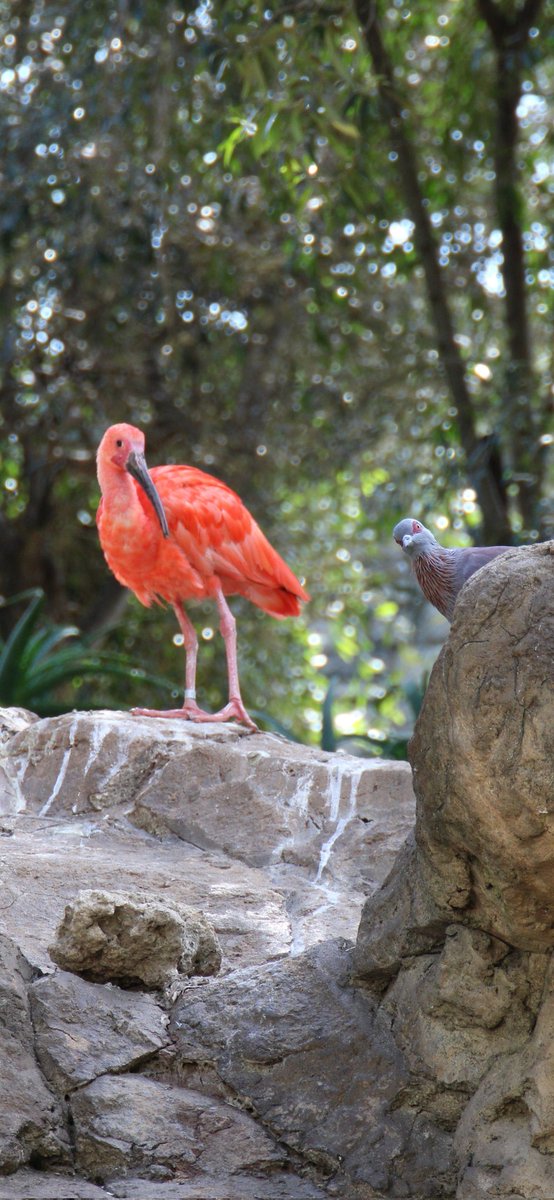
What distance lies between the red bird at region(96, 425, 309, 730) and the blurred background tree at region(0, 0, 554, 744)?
1.52 meters

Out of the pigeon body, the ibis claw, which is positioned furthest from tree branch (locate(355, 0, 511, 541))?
the pigeon body

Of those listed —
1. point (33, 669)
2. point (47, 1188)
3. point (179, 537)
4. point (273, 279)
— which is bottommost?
point (47, 1188)

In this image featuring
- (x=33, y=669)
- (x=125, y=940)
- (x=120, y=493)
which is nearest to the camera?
(x=125, y=940)

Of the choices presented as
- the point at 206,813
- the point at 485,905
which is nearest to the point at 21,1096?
the point at 485,905

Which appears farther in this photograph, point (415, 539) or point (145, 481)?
point (145, 481)

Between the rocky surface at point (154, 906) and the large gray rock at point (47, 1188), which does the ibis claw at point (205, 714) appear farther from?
the large gray rock at point (47, 1188)

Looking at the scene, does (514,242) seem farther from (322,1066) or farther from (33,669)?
(322,1066)

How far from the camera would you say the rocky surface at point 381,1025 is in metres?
2.92

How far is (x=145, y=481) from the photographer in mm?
6070

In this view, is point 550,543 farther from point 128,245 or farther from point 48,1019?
point 128,245

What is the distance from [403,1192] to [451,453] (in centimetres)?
588

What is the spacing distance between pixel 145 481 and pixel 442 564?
2044 millimetres

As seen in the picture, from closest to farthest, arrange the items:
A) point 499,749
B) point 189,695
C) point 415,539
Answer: point 499,749 < point 415,539 < point 189,695

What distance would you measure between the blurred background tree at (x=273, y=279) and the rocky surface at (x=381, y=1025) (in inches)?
150
